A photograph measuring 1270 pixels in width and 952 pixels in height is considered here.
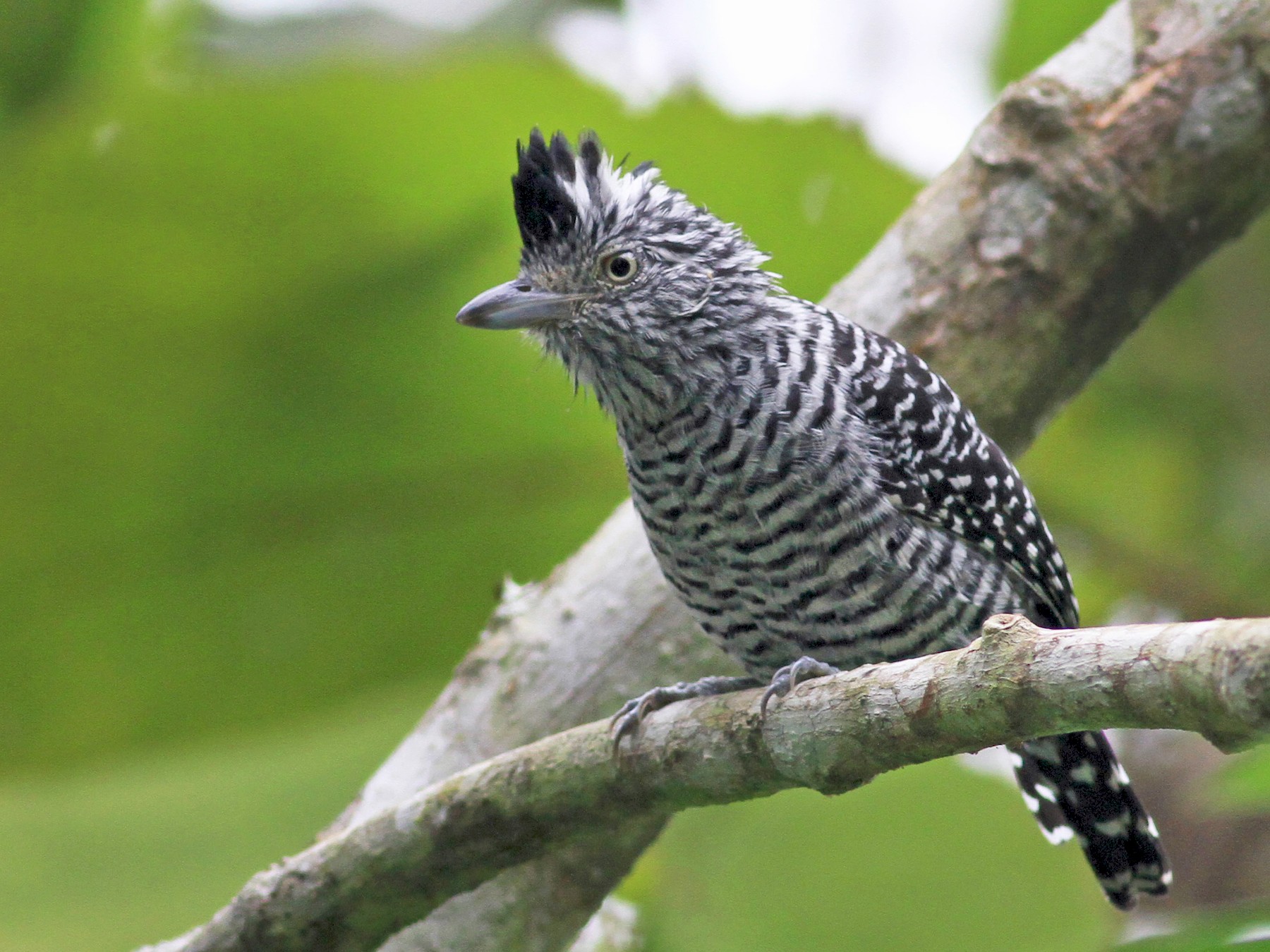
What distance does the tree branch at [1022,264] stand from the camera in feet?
11.5

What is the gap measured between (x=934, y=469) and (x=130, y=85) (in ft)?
8.85

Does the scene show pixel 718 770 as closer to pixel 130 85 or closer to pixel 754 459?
pixel 754 459

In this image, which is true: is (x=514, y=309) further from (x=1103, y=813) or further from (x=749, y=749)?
(x=1103, y=813)

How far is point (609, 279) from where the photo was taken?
3123 mm

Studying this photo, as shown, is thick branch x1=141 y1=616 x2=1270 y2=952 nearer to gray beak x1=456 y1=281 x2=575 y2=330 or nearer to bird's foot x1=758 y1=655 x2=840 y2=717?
bird's foot x1=758 y1=655 x2=840 y2=717

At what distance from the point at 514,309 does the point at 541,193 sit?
0.98 ft

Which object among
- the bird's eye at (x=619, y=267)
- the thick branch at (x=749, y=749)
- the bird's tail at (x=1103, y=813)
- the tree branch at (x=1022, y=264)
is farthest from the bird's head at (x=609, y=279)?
the bird's tail at (x=1103, y=813)

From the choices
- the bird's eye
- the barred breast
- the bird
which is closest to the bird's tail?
the bird

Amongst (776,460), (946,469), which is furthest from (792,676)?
(946,469)

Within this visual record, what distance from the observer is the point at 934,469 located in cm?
301

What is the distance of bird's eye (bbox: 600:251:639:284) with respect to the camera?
311 centimetres

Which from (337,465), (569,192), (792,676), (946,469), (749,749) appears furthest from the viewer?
(337,465)

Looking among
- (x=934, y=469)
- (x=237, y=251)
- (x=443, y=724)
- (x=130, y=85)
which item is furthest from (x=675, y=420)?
(x=130, y=85)

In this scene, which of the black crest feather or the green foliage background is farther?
the green foliage background
